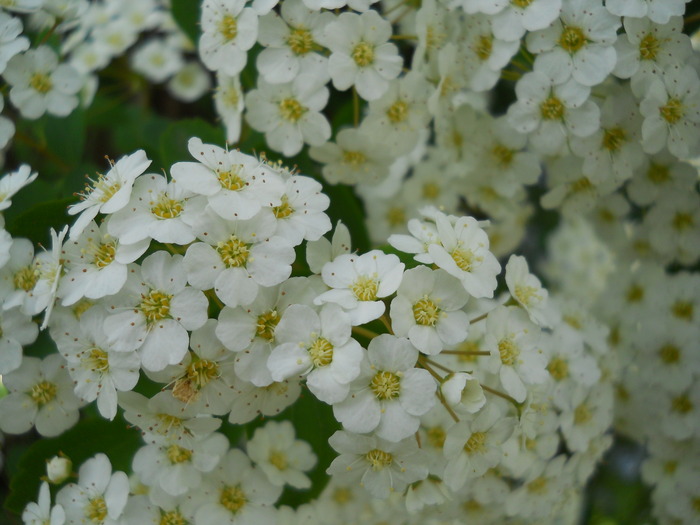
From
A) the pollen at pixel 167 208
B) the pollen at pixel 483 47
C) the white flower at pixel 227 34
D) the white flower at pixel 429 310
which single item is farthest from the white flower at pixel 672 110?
the pollen at pixel 167 208

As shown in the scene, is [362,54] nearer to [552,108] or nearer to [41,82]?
[552,108]

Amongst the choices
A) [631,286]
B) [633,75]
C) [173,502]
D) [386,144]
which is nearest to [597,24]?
[633,75]

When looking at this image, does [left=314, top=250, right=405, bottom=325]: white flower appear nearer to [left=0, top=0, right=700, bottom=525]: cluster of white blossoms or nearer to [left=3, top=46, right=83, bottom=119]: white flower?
[left=0, top=0, right=700, bottom=525]: cluster of white blossoms

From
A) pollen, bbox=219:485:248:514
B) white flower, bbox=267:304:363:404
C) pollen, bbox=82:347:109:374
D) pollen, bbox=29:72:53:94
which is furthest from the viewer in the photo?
pollen, bbox=29:72:53:94

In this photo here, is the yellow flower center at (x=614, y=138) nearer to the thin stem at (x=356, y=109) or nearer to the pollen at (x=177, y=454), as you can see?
the thin stem at (x=356, y=109)

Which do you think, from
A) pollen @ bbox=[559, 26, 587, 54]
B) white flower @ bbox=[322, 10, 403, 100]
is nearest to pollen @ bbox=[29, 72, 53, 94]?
white flower @ bbox=[322, 10, 403, 100]

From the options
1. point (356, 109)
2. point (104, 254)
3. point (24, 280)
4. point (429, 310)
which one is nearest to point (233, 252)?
point (104, 254)
